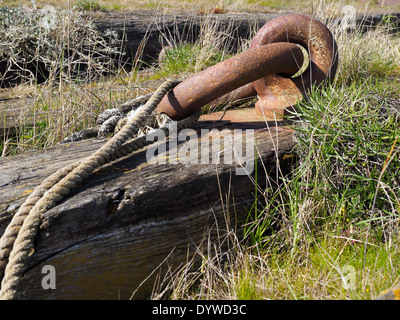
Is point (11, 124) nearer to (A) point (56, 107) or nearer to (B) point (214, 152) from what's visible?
(A) point (56, 107)

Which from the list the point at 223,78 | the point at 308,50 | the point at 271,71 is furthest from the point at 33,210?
the point at 308,50

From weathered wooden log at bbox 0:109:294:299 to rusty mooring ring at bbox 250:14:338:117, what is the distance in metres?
0.56

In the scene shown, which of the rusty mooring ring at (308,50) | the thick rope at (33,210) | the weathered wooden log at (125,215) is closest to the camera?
the thick rope at (33,210)

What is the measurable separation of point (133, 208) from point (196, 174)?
1.07 ft

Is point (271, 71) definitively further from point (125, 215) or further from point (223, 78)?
point (125, 215)

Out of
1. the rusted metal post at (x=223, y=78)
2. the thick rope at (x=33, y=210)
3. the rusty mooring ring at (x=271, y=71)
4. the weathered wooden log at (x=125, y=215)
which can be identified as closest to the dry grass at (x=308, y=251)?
the weathered wooden log at (x=125, y=215)

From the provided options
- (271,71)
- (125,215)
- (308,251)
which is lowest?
(308,251)

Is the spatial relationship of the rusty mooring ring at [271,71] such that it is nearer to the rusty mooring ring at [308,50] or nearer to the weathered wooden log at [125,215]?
the rusty mooring ring at [308,50]

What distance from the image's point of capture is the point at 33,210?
4.78 ft

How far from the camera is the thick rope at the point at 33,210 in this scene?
1.37 meters

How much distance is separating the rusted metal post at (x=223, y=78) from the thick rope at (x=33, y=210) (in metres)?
0.42

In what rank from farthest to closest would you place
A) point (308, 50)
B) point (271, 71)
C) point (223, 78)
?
point (308, 50), point (271, 71), point (223, 78)

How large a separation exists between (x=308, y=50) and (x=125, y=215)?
1609mm

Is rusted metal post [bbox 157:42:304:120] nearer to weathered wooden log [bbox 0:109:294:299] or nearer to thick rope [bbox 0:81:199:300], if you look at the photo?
weathered wooden log [bbox 0:109:294:299]
